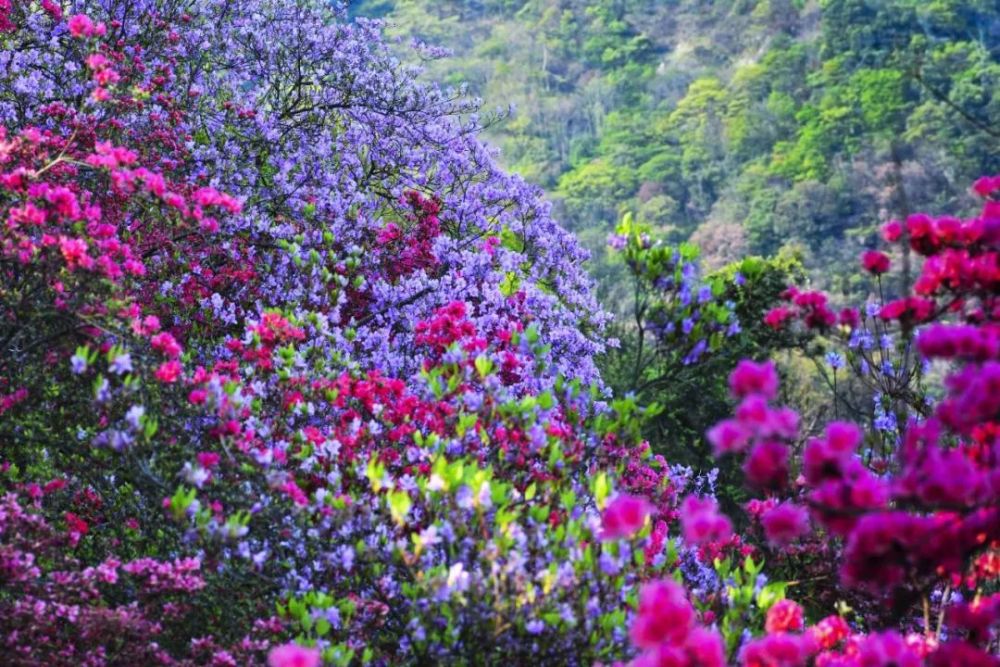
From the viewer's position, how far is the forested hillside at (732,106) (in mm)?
54156

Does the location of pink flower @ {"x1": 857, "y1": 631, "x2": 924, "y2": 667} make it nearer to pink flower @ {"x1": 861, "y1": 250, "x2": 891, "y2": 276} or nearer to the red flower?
pink flower @ {"x1": 861, "y1": 250, "x2": 891, "y2": 276}

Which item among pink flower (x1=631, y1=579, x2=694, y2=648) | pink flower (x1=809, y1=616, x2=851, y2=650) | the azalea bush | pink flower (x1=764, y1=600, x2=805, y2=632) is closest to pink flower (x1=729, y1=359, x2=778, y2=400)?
the azalea bush

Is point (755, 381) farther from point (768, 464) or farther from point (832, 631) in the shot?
point (832, 631)

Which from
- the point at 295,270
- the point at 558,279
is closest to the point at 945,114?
the point at 558,279

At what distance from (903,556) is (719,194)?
62041 mm

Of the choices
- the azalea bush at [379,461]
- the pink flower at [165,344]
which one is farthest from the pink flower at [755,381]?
the pink flower at [165,344]

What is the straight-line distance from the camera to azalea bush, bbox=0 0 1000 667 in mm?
2652

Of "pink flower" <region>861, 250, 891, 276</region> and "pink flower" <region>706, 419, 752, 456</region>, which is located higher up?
"pink flower" <region>861, 250, 891, 276</region>

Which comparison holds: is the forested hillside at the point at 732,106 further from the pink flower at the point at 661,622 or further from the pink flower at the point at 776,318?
the pink flower at the point at 661,622

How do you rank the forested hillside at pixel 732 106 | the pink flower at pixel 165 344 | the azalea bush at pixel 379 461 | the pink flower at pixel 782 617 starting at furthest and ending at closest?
the forested hillside at pixel 732 106
the pink flower at pixel 165 344
the pink flower at pixel 782 617
the azalea bush at pixel 379 461

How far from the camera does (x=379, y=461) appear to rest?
436 cm

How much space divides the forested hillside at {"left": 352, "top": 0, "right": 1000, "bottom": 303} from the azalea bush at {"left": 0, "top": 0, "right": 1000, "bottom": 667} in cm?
3338

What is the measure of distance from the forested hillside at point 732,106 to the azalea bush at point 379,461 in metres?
33.4

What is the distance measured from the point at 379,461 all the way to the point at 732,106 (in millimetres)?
68302
